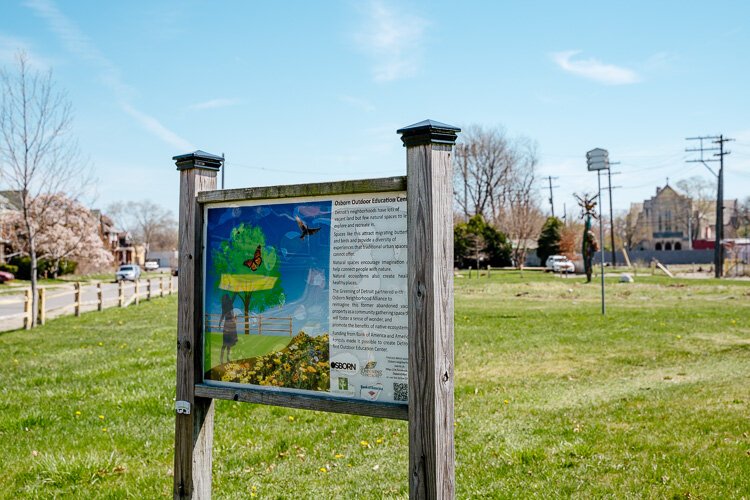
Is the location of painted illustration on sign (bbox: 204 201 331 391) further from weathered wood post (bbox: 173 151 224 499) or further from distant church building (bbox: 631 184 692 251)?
distant church building (bbox: 631 184 692 251)

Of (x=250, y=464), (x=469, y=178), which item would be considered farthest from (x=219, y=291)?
(x=469, y=178)

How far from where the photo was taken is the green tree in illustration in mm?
3660

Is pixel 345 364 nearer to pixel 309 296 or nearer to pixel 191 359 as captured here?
pixel 309 296

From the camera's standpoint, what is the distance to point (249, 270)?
12.4ft

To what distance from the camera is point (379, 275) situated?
3.28 meters

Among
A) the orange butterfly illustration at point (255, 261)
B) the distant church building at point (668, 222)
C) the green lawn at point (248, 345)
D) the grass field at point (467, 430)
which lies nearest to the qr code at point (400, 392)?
the green lawn at point (248, 345)

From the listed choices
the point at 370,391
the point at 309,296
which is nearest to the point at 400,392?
the point at 370,391

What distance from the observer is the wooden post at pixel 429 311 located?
10.1ft

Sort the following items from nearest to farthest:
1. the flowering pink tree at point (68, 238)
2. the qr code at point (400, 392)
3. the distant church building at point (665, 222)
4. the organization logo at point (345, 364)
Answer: the qr code at point (400, 392)
the organization logo at point (345, 364)
the flowering pink tree at point (68, 238)
the distant church building at point (665, 222)

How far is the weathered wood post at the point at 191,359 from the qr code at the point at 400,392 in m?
1.40

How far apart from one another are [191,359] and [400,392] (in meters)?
1.47

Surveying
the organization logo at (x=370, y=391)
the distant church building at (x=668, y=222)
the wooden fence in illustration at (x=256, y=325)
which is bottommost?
the organization logo at (x=370, y=391)

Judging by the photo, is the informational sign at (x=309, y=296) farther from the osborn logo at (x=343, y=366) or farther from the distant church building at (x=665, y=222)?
the distant church building at (x=665, y=222)

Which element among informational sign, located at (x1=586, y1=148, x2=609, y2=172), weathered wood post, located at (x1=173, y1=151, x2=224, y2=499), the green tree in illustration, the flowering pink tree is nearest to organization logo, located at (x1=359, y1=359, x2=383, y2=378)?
the green tree in illustration
